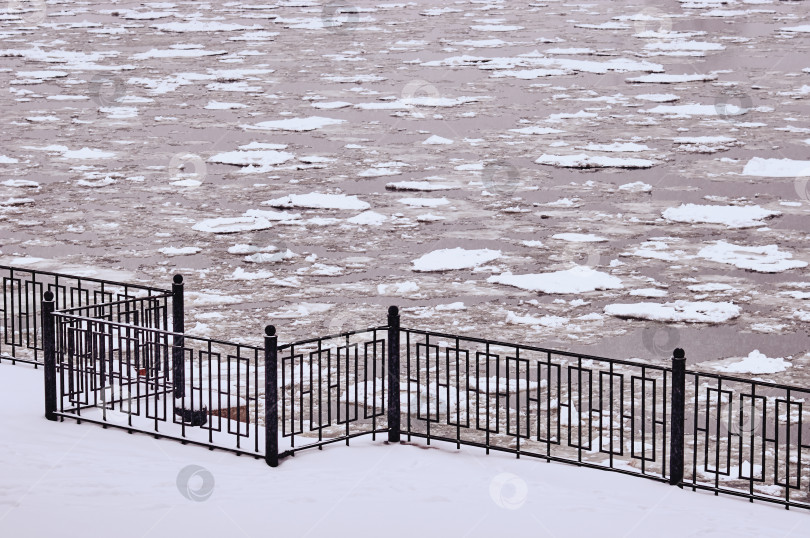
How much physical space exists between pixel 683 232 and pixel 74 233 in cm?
982

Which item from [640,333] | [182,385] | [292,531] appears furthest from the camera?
[640,333]

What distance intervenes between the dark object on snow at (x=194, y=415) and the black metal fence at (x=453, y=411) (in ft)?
0.06

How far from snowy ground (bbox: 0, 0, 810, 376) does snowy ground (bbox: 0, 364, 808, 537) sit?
14.0ft

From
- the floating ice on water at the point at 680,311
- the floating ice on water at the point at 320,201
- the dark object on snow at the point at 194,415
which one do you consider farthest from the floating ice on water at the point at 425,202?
the dark object on snow at the point at 194,415

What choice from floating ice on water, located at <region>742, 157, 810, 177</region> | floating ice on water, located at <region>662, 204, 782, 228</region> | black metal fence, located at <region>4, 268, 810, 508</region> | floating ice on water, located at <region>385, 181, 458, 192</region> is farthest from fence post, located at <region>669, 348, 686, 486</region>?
floating ice on water, located at <region>742, 157, 810, 177</region>

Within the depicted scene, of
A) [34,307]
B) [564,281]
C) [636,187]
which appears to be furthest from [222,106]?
[34,307]

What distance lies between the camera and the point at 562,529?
29.6 ft

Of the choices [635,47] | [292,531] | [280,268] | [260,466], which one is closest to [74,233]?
[280,268]

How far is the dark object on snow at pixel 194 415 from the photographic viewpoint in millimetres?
11897

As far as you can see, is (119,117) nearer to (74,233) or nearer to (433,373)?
(74,233)

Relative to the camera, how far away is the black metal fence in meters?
10.4

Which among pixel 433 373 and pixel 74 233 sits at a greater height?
pixel 74 233

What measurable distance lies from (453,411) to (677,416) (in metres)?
2.93

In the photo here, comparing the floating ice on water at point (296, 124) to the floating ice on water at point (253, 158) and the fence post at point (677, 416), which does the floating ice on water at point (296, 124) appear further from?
the fence post at point (677, 416)
